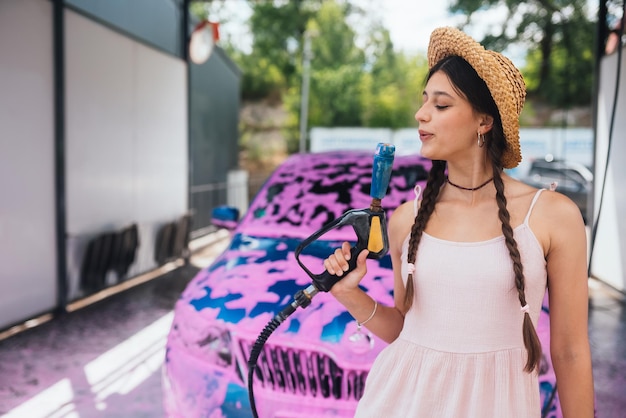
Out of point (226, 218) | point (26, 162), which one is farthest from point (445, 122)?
point (26, 162)

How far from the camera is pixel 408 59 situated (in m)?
40.2

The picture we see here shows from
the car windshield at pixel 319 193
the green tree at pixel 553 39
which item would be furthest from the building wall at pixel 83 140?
the green tree at pixel 553 39

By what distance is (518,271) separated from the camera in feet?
4.43

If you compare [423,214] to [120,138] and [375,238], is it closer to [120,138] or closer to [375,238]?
[375,238]

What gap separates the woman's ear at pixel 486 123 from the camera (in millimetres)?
1480

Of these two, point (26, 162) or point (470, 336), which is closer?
point (470, 336)

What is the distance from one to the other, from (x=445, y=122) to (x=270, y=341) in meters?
1.41

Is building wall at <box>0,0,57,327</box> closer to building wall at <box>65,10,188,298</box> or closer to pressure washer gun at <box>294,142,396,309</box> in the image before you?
building wall at <box>65,10,188,298</box>

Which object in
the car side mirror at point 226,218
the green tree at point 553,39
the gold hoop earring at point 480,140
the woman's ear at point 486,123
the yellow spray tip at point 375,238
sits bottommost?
the car side mirror at point 226,218

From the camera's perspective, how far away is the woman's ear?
148 centimetres

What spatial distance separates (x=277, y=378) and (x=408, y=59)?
130 ft

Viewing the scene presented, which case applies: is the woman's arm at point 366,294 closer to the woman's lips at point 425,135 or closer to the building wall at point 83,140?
the woman's lips at point 425,135

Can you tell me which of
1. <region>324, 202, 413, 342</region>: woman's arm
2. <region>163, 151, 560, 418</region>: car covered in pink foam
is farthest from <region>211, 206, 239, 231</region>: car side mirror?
<region>324, 202, 413, 342</region>: woman's arm

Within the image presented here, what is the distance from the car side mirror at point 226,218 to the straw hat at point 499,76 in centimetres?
282
